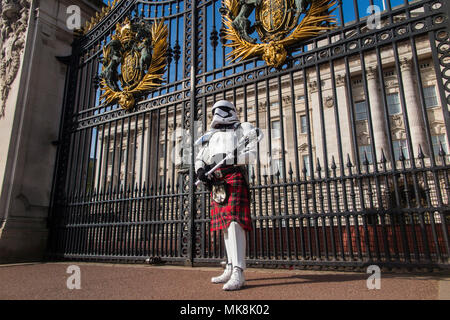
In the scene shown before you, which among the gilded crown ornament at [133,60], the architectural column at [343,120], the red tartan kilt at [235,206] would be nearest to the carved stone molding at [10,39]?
the gilded crown ornament at [133,60]

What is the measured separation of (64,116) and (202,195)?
503cm

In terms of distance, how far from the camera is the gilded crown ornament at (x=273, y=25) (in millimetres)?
4898

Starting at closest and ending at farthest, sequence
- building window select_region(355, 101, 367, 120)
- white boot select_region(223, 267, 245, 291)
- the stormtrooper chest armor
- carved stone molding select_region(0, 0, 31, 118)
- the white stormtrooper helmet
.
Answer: white boot select_region(223, 267, 245, 291), the stormtrooper chest armor, the white stormtrooper helmet, carved stone molding select_region(0, 0, 31, 118), building window select_region(355, 101, 367, 120)

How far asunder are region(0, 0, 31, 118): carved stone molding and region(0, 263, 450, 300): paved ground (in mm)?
5557

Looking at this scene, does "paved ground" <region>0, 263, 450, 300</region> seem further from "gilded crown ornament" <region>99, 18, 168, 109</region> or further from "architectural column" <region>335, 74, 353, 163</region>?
"architectural column" <region>335, 74, 353, 163</region>

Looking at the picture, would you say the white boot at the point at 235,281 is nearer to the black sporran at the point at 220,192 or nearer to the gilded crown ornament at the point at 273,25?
the black sporran at the point at 220,192

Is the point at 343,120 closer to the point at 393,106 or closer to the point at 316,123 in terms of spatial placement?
the point at 316,123

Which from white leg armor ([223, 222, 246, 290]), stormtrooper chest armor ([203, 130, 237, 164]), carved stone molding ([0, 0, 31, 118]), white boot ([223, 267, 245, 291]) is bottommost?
white boot ([223, 267, 245, 291])

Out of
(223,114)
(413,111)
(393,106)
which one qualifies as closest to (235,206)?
(223,114)

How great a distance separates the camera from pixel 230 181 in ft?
11.3

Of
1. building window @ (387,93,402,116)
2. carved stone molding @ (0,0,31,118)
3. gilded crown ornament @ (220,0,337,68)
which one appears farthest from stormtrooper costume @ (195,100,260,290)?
building window @ (387,93,402,116)

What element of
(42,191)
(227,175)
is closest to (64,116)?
(42,191)

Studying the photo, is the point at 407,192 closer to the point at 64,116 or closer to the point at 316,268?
the point at 316,268

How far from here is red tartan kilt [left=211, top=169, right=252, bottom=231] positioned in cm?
330
